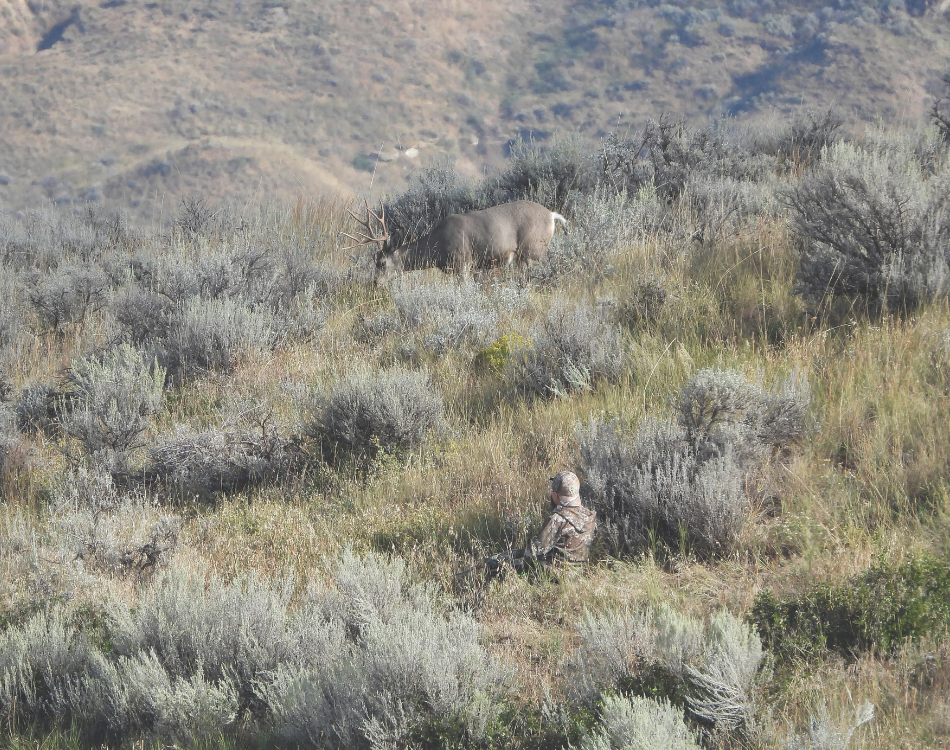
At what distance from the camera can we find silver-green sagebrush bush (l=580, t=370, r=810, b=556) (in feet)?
12.1

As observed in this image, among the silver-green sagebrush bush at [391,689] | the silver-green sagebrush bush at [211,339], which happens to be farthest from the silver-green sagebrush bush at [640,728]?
the silver-green sagebrush bush at [211,339]

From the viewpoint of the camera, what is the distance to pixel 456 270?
31.2 feet

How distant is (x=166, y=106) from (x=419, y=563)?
99.3 m

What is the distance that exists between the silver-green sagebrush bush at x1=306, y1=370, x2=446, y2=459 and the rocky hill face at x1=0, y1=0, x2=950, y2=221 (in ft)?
198

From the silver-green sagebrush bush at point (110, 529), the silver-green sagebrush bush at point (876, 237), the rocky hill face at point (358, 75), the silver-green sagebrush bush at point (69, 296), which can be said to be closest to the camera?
the silver-green sagebrush bush at point (110, 529)

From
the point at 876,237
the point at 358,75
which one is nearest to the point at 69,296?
the point at 876,237

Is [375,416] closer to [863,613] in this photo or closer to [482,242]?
[863,613]

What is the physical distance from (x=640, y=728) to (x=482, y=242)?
7554 millimetres

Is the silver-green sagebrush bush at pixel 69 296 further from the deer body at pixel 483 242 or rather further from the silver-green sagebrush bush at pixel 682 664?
the silver-green sagebrush bush at pixel 682 664

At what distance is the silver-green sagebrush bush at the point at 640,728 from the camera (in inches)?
90.8

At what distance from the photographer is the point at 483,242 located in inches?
371

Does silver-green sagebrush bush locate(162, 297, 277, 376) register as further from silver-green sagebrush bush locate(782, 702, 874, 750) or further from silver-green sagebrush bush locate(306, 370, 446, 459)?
silver-green sagebrush bush locate(782, 702, 874, 750)

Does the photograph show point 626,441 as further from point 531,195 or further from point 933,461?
point 531,195

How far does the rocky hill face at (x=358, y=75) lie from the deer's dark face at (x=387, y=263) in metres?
56.6
